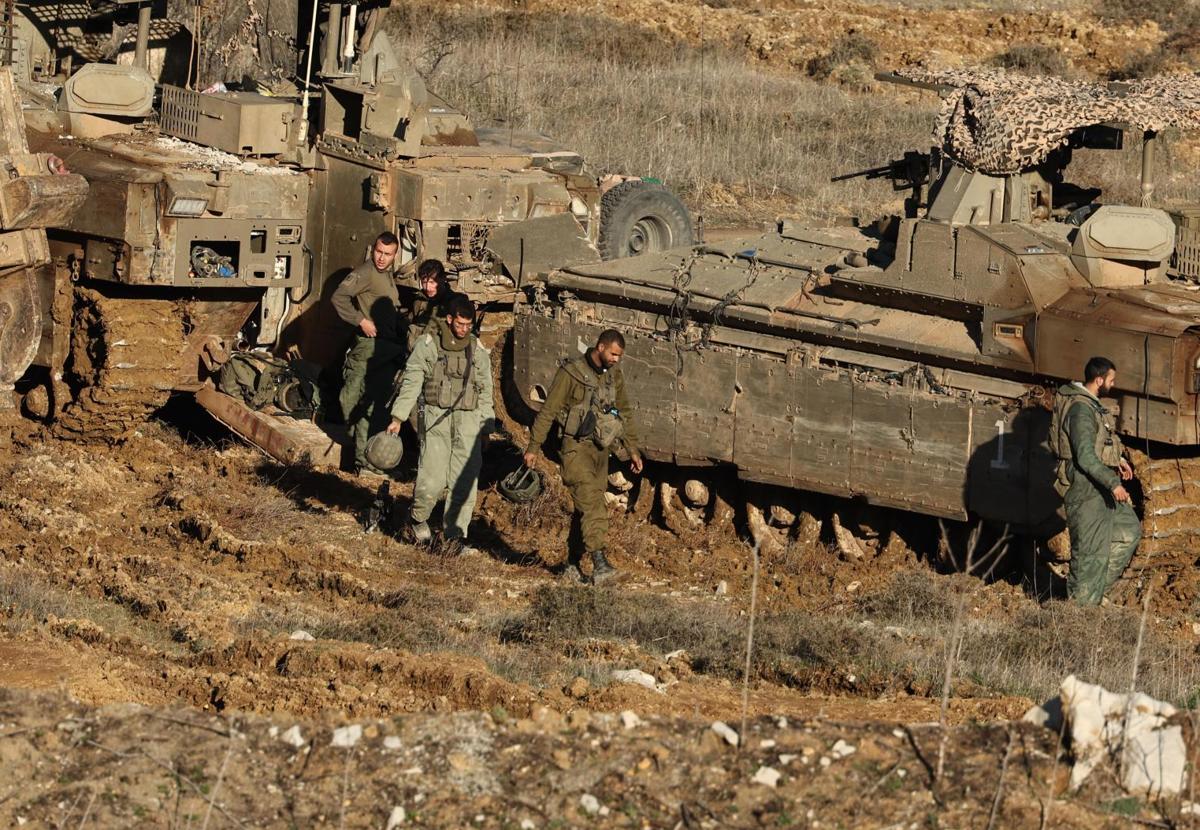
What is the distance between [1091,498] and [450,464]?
12.0 ft

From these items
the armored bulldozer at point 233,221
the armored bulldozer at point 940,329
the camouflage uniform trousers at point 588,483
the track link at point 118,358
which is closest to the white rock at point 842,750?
the armored bulldozer at point 940,329

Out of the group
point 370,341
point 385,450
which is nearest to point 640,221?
point 370,341

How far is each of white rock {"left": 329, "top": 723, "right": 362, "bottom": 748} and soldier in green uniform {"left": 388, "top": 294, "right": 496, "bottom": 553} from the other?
4.90m

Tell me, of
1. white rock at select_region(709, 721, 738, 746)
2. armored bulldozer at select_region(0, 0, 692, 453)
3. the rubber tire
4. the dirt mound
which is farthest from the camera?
the rubber tire

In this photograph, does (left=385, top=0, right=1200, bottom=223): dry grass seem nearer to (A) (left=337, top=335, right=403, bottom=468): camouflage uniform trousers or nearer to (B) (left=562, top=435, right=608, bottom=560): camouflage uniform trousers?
(A) (left=337, top=335, right=403, bottom=468): camouflage uniform trousers

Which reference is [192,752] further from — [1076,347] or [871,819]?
[1076,347]

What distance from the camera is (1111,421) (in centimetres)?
1094

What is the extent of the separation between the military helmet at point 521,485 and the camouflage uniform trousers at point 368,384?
2012mm

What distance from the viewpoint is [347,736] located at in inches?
284

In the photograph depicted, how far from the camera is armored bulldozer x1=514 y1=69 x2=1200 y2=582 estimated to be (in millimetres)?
11227

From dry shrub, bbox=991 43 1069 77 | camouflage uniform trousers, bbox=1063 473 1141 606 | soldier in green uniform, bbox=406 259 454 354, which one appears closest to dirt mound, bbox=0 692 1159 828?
camouflage uniform trousers, bbox=1063 473 1141 606

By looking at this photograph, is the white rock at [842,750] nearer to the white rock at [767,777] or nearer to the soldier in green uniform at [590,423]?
the white rock at [767,777]

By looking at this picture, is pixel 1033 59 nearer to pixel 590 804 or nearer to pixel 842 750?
pixel 842 750

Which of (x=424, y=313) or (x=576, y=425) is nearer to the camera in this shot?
(x=576, y=425)
